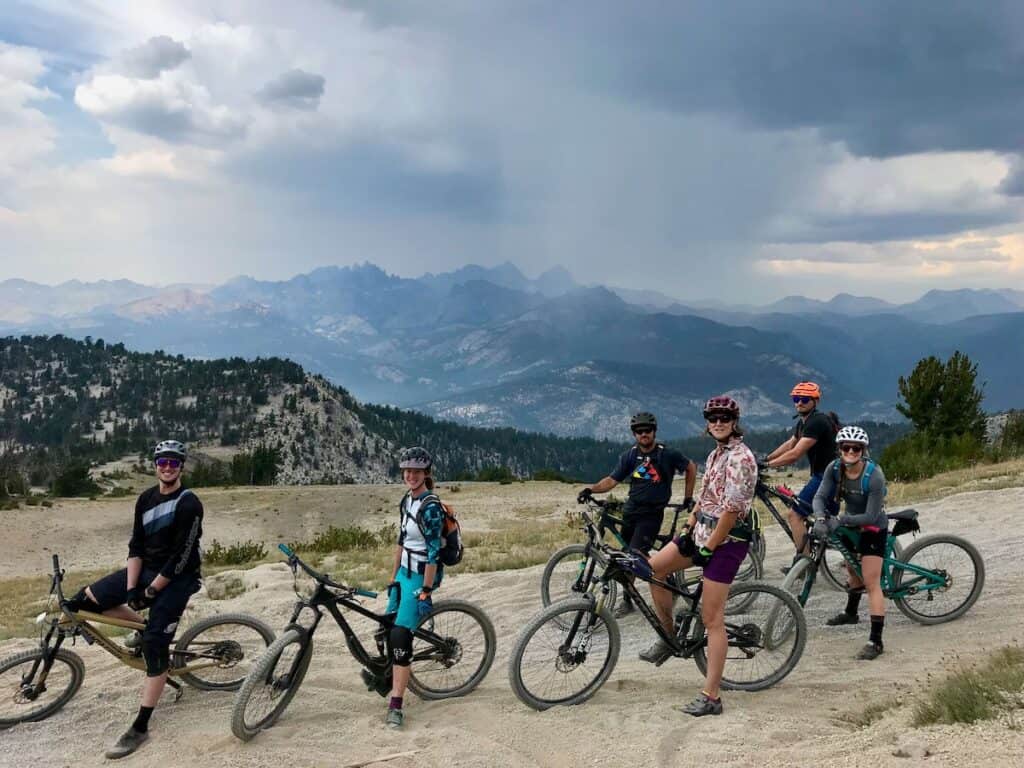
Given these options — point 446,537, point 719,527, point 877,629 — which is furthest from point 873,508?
point 446,537

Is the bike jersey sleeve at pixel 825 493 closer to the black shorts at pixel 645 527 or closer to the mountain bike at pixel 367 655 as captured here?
the black shorts at pixel 645 527

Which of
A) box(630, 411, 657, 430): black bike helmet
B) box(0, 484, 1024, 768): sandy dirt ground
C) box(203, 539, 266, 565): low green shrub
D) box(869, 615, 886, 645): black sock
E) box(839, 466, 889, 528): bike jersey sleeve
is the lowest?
box(203, 539, 266, 565): low green shrub

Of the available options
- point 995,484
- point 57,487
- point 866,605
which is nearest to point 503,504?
point 995,484

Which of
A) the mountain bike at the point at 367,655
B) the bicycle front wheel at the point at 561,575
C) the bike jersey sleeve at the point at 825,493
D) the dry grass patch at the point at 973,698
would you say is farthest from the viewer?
the bicycle front wheel at the point at 561,575

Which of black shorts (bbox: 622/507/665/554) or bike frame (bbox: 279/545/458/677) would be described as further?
black shorts (bbox: 622/507/665/554)

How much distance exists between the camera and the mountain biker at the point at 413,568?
611cm

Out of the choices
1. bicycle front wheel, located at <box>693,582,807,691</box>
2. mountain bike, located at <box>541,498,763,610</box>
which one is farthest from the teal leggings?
bicycle front wheel, located at <box>693,582,807,691</box>

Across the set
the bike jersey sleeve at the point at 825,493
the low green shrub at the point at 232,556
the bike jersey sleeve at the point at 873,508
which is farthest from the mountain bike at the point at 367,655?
the low green shrub at the point at 232,556

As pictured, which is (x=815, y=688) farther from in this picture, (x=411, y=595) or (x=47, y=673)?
(x=47, y=673)

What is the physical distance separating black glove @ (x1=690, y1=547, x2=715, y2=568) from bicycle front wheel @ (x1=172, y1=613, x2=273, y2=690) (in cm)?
459

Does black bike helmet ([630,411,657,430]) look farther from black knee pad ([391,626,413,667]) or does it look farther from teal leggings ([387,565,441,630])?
black knee pad ([391,626,413,667])

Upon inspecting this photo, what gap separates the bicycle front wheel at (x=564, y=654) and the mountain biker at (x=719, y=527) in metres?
0.90

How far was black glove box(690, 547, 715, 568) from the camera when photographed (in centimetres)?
560

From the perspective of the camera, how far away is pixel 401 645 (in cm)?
609
